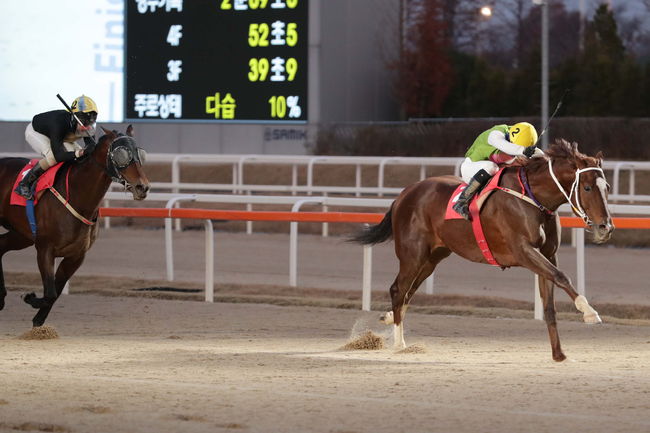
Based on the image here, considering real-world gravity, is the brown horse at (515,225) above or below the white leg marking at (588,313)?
above

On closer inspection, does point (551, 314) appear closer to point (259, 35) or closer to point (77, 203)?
point (77, 203)

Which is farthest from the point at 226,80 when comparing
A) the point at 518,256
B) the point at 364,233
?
the point at 518,256

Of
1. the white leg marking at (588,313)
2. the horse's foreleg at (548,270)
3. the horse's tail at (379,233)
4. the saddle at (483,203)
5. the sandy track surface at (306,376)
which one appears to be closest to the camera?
the sandy track surface at (306,376)

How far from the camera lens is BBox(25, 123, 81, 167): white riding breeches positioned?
8.46 metres

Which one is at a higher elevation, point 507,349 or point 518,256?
point 518,256

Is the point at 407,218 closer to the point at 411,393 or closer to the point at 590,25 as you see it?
the point at 411,393

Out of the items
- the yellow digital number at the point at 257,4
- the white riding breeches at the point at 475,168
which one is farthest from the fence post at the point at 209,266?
the yellow digital number at the point at 257,4

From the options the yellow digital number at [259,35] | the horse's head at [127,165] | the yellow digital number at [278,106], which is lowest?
the horse's head at [127,165]

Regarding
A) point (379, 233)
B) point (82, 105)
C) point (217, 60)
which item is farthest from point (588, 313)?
point (217, 60)

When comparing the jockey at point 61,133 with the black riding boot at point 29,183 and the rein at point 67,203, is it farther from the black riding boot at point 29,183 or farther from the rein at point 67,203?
the rein at point 67,203

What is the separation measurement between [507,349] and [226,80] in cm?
1000

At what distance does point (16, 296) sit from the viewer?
10508mm

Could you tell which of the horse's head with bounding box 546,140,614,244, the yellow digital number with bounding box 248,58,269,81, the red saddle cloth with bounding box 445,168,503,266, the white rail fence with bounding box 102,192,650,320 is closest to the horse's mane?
the horse's head with bounding box 546,140,614,244

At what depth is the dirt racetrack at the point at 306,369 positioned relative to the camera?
5340 millimetres
